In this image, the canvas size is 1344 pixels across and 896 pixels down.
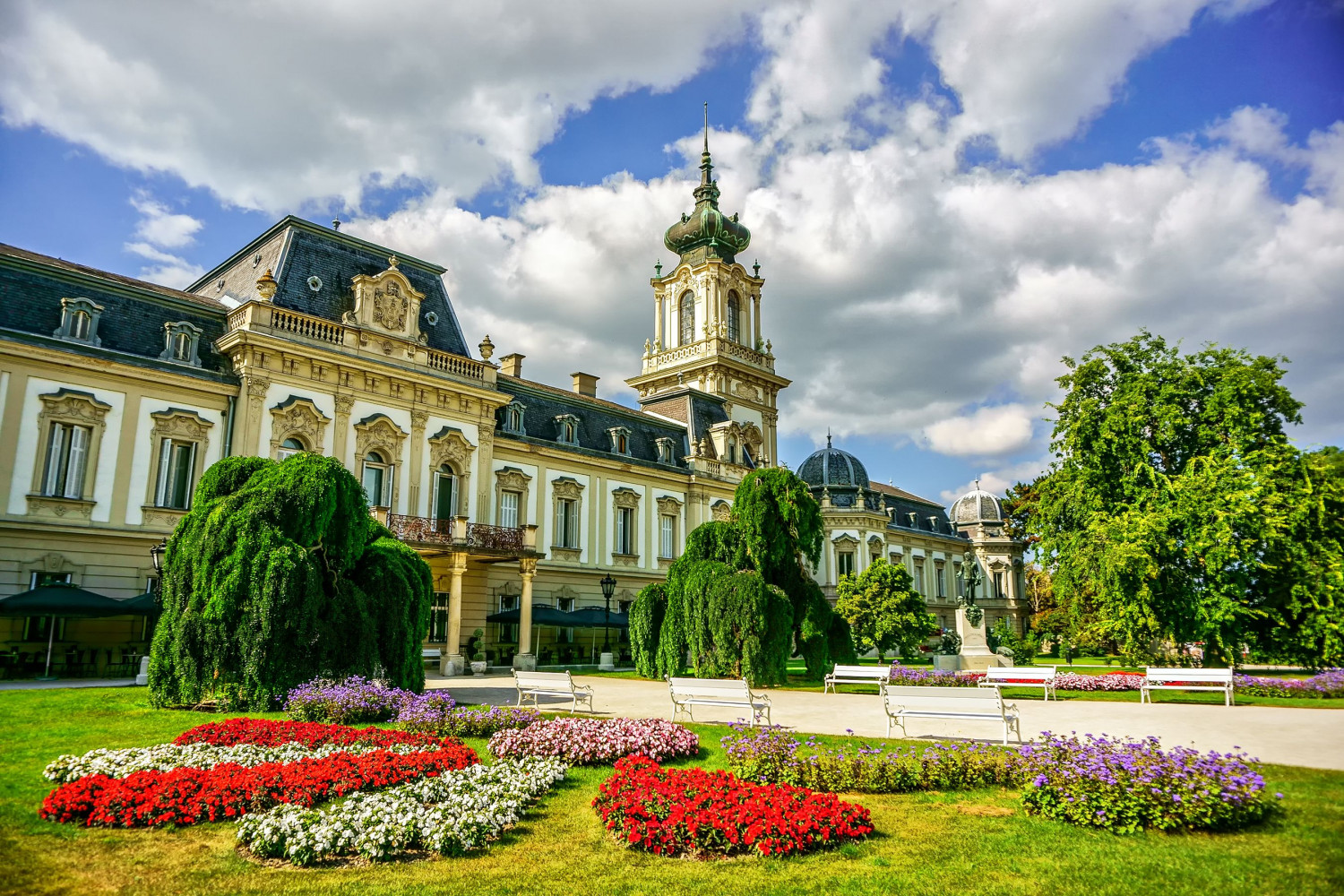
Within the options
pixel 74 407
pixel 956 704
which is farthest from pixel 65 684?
pixel 956 704

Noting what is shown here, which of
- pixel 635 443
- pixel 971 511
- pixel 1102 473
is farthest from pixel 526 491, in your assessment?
pixel 971 511

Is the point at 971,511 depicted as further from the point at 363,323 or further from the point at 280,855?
the point at 280,855

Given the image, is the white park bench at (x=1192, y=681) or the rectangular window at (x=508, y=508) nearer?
the white park bench at (x=1192, y=681)

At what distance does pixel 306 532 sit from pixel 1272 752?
14.5 meters

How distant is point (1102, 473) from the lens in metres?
29.4

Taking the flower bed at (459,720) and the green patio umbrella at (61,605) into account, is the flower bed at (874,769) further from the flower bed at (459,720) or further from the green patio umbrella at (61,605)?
the green patio umbrella at (61,605)

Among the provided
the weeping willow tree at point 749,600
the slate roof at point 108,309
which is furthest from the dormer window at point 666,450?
the slate roof at point 108,309

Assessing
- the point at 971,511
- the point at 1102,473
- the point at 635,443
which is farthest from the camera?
the point at 971,511

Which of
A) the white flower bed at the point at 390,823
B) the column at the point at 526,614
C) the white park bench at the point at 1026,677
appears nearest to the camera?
the white flower bed at the point at 390,823

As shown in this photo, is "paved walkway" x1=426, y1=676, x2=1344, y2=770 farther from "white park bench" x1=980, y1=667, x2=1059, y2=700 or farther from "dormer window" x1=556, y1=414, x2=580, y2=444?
"dormer window" x1=556, y1=414, x2=580, y2=444

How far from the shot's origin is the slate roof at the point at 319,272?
26688 millimetres

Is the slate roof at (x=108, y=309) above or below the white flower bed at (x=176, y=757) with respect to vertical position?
above

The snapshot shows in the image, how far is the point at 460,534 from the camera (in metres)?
27.5

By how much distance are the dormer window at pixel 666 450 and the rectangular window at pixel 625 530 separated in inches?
142
